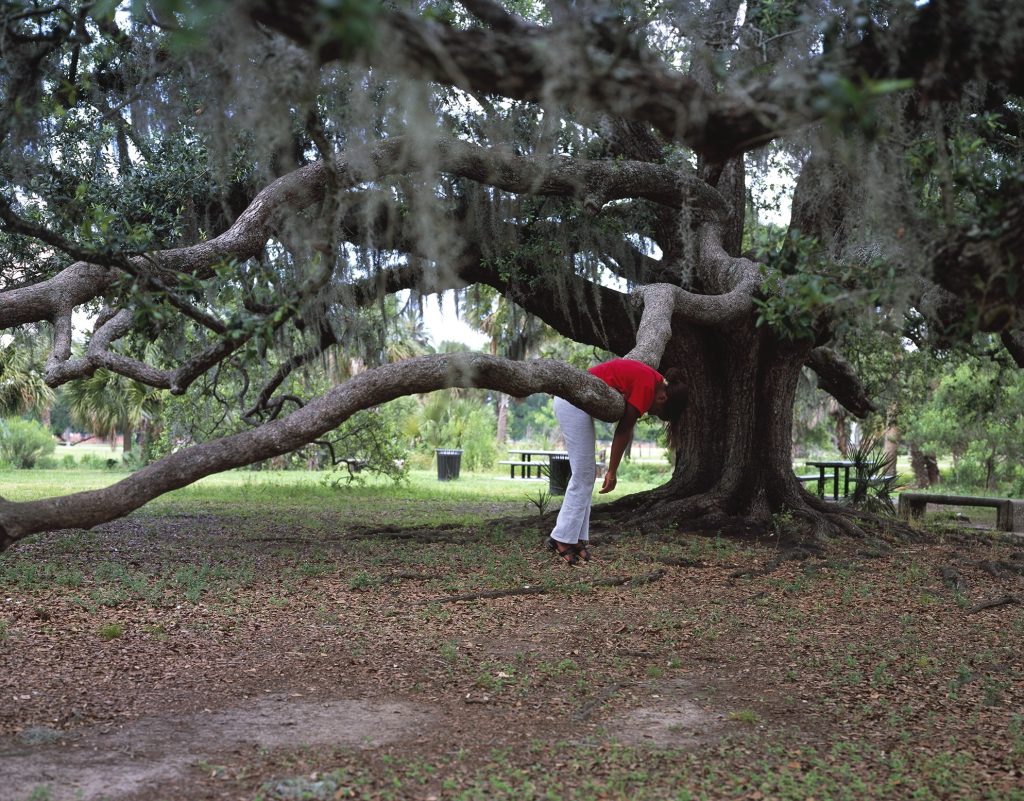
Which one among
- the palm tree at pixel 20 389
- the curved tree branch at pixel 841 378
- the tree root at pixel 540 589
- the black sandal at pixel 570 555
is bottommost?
the tree root at pixel 540 589

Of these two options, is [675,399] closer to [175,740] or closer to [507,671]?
[507,671]

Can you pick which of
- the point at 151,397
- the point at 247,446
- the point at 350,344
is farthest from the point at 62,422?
the point at 247,446

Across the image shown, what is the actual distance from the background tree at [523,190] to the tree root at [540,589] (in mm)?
1252

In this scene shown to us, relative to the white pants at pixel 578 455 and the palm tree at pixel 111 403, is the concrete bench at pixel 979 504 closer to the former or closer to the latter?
the white pants at pixel 578 455

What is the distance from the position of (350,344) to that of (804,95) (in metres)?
8.28

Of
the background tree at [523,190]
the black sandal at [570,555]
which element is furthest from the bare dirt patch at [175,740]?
the black sandal at [570,555]

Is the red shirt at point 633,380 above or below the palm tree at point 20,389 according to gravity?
below

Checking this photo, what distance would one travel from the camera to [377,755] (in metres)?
3.56

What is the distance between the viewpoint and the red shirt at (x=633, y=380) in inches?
264

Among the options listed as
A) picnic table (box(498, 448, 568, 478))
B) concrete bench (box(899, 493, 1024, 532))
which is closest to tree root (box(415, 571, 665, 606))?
concrete bench (box(899, 493, 1024, 532))

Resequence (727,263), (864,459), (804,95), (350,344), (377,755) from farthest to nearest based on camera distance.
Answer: (864,459) < (350,344) < (727,263) < (377,755) < (804,95)

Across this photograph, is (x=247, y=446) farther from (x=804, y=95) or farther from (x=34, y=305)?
(x=804, y=95)

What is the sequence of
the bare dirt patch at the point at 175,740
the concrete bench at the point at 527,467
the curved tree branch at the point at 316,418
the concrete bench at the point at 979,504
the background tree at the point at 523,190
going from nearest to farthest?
the background tree at the point at 523,190 < the bare dirt patch at the point at 175,740 < the curved tree branch at the point at 316,418 < the concrete bench at the point at 979,504 < the concrete bench at the point at 527,467

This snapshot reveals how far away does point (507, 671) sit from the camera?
4.78 meters
